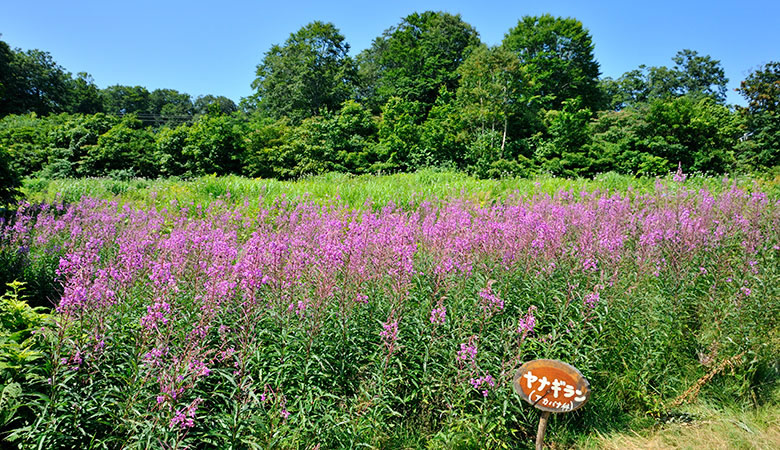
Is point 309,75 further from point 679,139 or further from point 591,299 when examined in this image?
point 591,299

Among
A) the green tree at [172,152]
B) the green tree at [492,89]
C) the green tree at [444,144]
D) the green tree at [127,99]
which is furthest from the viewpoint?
the green tree at [127,99]

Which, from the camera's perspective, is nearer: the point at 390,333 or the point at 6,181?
the point at 390,333

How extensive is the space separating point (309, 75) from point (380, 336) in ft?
108

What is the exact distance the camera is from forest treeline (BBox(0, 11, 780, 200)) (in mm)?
22672

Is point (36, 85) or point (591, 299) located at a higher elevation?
point (36, 85)

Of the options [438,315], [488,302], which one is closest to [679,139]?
[488,302]

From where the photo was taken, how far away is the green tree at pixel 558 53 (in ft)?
102

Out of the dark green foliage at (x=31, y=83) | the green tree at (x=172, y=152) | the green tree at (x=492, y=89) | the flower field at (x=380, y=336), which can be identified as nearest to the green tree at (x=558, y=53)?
the green tree at (x=492, y=89)

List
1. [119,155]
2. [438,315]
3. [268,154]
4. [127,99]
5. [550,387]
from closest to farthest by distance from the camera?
[550,387] → [438,315] → [119,155] → [268,154] → [127,99]

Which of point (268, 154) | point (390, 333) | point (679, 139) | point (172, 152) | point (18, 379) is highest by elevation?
point (679, 139)

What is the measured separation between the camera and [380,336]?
8.58ft

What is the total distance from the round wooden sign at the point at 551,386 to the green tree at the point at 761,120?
98.8ft

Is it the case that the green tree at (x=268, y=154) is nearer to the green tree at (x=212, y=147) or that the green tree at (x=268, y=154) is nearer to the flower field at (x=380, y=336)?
the green tree at (x=212, y=147)

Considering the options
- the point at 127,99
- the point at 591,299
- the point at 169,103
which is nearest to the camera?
the point at 591,299
